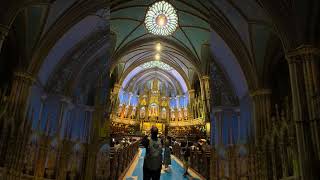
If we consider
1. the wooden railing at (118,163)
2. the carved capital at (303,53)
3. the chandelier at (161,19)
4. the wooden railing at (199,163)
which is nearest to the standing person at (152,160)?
the wooden railing at (118,163)

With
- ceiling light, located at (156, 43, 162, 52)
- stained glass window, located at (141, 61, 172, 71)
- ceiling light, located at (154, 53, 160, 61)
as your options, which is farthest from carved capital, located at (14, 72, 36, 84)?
stained glass window, located at (141, 61, 172, 71)

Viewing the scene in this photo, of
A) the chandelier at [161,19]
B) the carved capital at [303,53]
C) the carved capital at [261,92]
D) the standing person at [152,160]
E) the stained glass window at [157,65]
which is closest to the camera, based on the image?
the standing person at [152,160]

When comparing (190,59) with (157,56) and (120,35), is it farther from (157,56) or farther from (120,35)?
(120,35)

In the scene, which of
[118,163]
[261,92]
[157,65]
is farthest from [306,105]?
[157,65]

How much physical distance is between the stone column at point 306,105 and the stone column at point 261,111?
3497mm

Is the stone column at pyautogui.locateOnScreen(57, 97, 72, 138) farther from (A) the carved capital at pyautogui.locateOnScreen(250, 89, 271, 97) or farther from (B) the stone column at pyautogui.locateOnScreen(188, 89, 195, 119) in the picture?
(B) the stone column at pyautogui.locateOnScreen(188, 89, 195, 119)

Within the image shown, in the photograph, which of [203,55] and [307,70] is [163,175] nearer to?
[307,70]

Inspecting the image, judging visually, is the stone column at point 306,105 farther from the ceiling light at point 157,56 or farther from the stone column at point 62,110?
the ceiling light at point 157,56

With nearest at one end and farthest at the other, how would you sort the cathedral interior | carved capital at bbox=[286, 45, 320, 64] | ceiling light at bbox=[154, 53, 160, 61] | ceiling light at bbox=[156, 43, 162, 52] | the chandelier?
carved capital at bbox=[286, 45, 320, 64], the cathedral interior, the chandelier, ceiling light at bbox=[156, 43, 162, 52], ceiling light at bbox=[154, 53, 160, 61]

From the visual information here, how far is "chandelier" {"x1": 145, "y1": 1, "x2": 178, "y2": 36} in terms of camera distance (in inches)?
788

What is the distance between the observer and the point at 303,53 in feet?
32.9

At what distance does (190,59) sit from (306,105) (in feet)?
42.5

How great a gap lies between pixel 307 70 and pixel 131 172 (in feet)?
21.8

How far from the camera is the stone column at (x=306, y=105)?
28.6 ft
